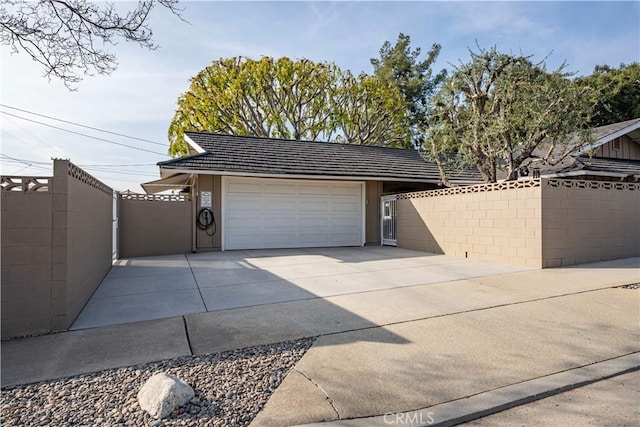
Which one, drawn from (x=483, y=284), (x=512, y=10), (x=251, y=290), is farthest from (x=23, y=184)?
(x=512, y=10)

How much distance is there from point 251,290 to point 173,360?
271 centimetres

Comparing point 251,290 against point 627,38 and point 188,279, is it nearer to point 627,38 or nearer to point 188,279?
point 188,279

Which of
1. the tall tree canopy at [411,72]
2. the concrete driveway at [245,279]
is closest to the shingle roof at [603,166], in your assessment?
the concrete driveway at [245,279]

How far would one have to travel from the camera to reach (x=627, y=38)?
1159 cm

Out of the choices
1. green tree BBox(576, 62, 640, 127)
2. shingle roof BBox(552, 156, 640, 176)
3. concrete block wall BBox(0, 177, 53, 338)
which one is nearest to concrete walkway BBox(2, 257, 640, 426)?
concrete block wall BBox(0, 177, 53, 338)

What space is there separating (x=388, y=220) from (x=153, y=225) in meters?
7.92

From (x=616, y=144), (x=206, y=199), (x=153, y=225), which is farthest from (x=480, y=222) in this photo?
(x=616, y=144)

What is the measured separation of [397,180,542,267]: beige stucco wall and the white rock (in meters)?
7.46

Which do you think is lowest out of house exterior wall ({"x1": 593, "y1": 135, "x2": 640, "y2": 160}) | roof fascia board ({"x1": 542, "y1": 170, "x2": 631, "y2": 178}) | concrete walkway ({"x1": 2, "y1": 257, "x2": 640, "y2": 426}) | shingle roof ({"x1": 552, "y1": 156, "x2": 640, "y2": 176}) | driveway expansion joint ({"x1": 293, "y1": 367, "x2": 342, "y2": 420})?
driveway expansion joint ({"x1": 293, "y1": 367, "x2": 342, "y2": 420})

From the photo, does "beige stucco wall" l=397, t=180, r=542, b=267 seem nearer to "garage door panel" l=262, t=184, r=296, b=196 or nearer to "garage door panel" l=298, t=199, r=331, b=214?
"garage door panel" l=298, t=199, r=331, b=214

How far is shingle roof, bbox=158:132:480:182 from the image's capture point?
11.4m

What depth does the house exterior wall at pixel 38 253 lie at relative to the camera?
388 centimetres

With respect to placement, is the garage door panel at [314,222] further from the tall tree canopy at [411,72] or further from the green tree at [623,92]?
the green tree at [623,92]

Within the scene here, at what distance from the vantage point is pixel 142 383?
283 cm
